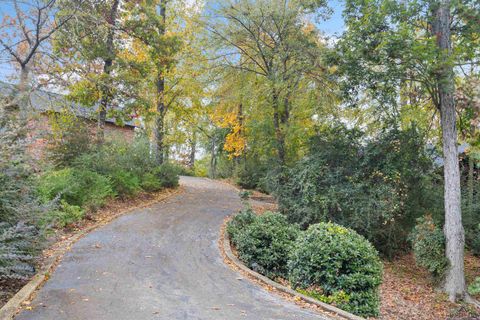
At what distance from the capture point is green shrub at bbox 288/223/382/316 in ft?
19.9

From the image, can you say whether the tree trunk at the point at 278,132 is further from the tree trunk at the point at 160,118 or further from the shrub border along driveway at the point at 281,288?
the shrub border along driveway at the point at 281,288

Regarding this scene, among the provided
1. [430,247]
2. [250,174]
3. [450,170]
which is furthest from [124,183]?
[250,174]

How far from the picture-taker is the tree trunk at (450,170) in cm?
947

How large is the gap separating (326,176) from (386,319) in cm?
525

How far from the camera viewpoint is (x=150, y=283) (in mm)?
6012

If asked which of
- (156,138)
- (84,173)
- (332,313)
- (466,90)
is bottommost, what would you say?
(332,313)

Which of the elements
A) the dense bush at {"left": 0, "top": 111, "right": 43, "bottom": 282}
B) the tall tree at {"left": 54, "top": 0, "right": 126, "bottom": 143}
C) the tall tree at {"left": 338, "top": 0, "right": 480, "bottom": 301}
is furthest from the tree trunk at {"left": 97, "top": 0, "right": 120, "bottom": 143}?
the tall tree at {"left": 338, "top": 0, "right": 480, "bottom": 301}

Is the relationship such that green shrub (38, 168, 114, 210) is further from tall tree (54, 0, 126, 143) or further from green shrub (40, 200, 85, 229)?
tall tree (54, 0, 126, 143)

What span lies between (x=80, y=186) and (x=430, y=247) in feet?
31.6

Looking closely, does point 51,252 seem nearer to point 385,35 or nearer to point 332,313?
point 332,313

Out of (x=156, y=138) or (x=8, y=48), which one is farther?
(x=156, y=138)

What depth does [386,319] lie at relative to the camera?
7547mm

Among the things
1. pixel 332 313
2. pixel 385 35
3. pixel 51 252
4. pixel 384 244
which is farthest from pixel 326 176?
pixel 51 252

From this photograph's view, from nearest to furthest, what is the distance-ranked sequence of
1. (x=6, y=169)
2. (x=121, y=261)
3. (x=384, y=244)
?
(x=6, y=169), (x=121, y=261), (x=384, y=244)
